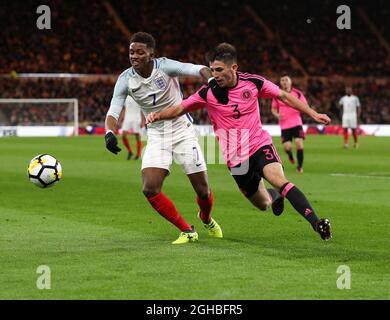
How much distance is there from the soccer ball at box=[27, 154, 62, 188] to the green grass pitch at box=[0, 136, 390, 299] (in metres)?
0.59

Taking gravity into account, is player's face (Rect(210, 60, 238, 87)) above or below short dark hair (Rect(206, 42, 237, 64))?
below

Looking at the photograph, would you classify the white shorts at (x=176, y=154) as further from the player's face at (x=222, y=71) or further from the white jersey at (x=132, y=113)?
the white jersey at (x=132, y=113)

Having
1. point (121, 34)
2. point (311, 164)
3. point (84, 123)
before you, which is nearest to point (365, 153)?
point (311, 164)

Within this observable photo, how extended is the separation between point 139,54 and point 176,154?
1.20 meters

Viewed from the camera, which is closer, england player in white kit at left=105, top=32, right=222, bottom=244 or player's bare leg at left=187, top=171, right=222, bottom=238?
england player in white kit at left=105, top=32, right=222, bottom=244

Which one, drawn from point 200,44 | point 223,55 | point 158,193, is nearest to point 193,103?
point 223,55

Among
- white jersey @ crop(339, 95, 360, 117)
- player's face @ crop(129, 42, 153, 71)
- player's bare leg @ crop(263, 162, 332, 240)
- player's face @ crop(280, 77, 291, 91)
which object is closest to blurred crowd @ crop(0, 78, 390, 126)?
white jersey @ crop(339, 95, 360, 117)

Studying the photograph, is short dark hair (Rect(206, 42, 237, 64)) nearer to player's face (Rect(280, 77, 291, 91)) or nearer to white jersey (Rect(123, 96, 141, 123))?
player's face (Rect(280, 77, 291, 91))

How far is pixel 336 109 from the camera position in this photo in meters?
48.0

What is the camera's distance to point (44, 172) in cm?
1055

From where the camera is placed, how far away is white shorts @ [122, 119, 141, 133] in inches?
994

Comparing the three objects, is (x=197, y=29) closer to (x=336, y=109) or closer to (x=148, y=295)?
(x=336, y=109)

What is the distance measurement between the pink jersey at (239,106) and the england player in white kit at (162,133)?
1.32ft

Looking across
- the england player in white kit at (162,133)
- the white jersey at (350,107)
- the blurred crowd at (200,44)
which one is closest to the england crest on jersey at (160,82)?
the england player in white kit at (162,133)
